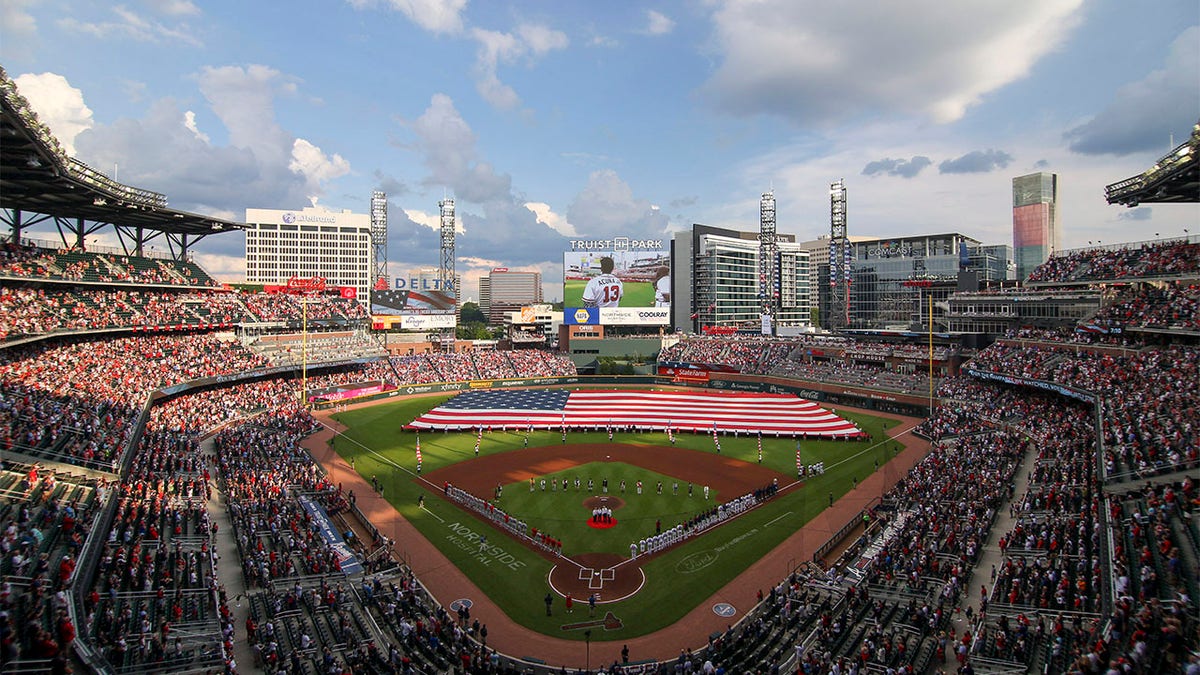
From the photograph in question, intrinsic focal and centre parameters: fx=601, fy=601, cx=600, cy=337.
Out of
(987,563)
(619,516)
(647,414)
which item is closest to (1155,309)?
(987,563)

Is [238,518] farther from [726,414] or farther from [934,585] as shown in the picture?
[726,414]

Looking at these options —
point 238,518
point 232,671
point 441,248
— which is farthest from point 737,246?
point 232,671

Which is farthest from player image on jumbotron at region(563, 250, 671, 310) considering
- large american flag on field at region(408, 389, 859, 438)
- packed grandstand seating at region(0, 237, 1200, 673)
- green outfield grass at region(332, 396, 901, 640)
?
packed grandstand seating at region(0, 237, 1200, 673)

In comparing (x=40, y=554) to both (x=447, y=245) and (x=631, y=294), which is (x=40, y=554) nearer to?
(x=631, y=294)

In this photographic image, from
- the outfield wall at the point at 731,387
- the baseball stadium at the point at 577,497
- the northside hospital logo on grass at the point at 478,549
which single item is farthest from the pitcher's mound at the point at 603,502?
the outfield wall at the point at 731,387

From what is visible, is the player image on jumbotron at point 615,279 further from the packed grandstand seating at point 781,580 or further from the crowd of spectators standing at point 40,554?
the crowd of spectators standing at point 40,554

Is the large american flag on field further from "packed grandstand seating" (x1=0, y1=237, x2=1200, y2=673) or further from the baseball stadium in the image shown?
"packed grandstand seating" (x1=0, y1=237, x2=1200, y2=673)
